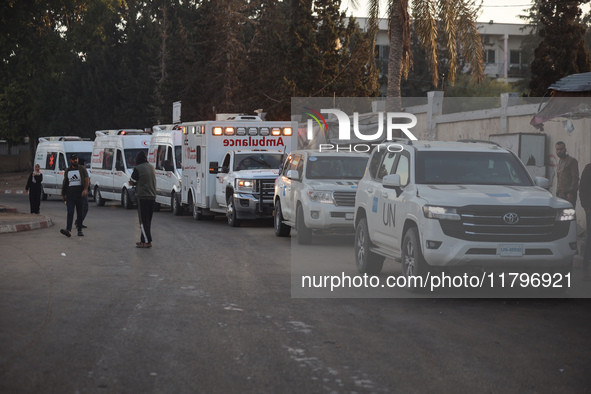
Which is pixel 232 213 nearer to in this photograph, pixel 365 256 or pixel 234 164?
pixel 234 164

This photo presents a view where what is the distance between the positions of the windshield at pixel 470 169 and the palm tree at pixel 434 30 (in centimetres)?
1339

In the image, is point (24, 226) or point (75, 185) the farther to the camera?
point (24, 226)

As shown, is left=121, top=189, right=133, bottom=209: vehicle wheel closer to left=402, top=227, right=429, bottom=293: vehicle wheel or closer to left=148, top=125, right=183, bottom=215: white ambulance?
left=148, top=125, right=183, bottom=215: white ambulance

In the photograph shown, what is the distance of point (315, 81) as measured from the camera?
40562 millimetres

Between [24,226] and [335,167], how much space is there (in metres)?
8.45

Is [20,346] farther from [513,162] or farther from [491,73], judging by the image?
[491,73]

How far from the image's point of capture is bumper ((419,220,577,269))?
10570 mm

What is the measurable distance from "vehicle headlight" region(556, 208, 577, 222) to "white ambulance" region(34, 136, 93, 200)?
99.0 ft

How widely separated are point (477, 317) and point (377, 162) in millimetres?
4232

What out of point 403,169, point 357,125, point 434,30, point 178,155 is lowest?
point 403,169

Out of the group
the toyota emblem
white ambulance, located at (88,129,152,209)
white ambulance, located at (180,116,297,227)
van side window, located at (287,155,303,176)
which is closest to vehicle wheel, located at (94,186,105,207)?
white ambulance, located at (88,129,152,209)

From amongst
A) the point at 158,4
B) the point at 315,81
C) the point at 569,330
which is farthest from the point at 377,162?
the point at 158,4

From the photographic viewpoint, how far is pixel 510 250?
10.6 meters

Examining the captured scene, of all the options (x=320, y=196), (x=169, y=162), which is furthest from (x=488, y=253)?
(x=169, y=162)
